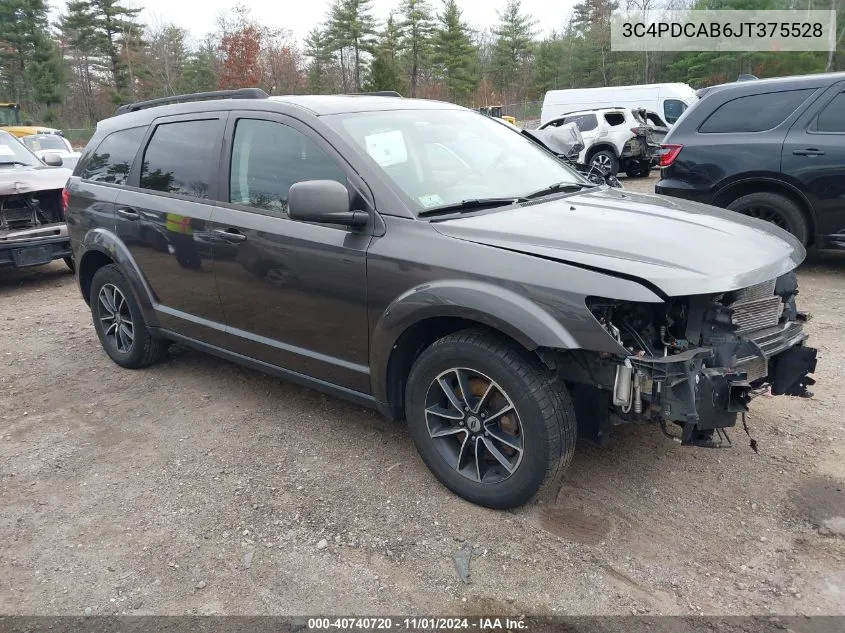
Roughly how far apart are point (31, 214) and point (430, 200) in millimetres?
6447

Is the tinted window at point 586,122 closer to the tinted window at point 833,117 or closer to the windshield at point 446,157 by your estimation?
the tinted window at point 833,117

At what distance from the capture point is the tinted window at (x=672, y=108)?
819 inches

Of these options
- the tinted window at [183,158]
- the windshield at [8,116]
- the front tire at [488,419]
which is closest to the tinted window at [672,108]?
the tinted window at [183,158]

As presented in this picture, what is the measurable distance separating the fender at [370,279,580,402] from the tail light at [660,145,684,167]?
16.3ft

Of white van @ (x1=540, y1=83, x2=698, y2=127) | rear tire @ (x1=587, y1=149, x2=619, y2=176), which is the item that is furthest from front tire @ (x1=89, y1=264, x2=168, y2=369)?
white van @ (x1=540, y1=83, x2=698, y2=127)

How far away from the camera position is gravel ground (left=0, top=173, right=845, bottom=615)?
100 inches

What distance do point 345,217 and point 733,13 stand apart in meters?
40.4

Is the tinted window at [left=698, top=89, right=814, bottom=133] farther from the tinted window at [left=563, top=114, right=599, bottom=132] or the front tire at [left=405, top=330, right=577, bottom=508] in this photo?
the tinted window at [left=563, top=114, right=599, bottom=132]

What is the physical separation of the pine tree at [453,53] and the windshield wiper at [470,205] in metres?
46.5

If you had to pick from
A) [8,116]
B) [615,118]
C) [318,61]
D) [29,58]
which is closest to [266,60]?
[318,61]

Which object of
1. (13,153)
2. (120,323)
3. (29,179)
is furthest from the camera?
(13,153)

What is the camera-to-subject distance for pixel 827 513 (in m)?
2.90

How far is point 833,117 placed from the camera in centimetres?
620

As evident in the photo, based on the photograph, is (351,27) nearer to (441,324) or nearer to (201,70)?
(201,70)
